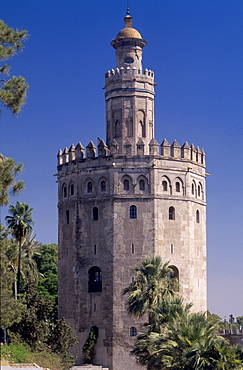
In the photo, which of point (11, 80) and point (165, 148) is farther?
→ point (165, 148)

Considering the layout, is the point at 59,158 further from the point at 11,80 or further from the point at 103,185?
the point at 11,80

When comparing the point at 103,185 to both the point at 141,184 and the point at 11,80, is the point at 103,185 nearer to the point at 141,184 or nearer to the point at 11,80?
the point at 141,184

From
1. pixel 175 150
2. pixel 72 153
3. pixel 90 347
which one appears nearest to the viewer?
pixel 90 347

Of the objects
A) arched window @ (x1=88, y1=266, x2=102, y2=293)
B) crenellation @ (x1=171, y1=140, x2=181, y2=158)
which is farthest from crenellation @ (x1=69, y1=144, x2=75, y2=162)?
arched window @ (x1=88, y1=266, x2=102, y2=293)

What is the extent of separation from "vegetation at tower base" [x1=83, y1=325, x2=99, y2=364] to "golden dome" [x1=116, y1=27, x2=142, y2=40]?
73.0 feet

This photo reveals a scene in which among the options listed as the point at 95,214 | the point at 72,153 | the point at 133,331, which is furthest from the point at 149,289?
the point at 72,153

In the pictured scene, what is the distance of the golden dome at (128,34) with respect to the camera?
67375 millimetres

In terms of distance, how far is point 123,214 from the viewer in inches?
2500

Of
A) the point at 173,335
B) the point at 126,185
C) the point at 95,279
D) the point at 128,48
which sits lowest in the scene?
the point at 173,335

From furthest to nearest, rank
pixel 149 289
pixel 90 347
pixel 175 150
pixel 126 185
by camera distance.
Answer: pixel 175 150
pixel 126 185
pixel 90 347
pixel 149 289

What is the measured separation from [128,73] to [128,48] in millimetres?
1965

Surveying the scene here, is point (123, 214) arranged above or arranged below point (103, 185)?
below

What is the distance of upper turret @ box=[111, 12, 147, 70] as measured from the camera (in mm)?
67250

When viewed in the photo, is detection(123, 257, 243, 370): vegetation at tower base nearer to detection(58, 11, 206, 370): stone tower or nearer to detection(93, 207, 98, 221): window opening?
detection(58, 11, 206, 370): stone tower
